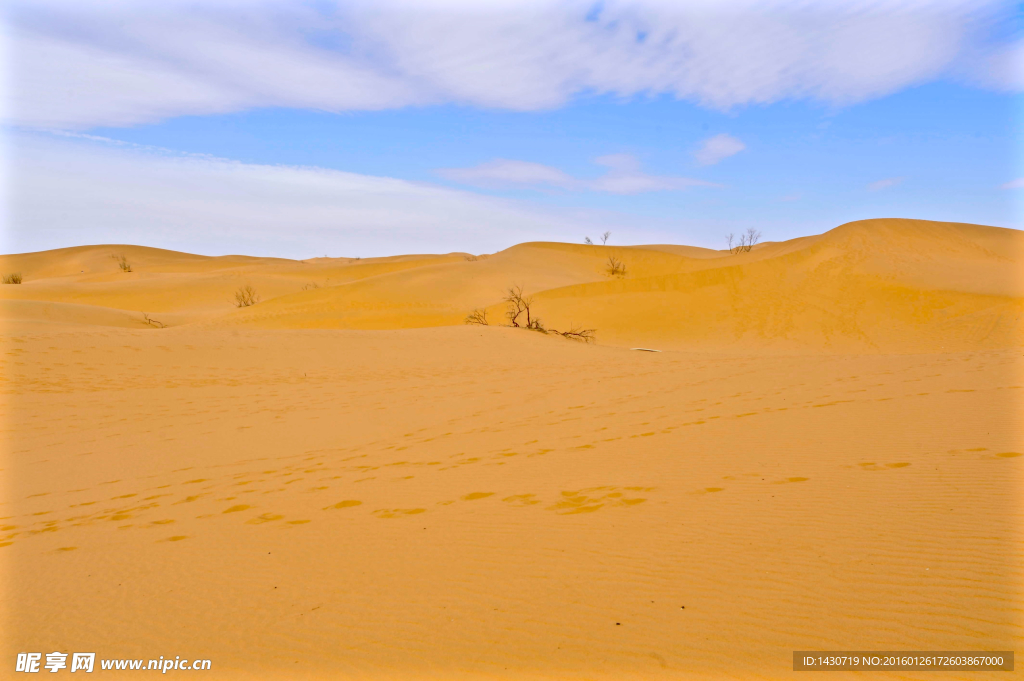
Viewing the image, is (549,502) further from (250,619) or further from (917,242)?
(917,242)

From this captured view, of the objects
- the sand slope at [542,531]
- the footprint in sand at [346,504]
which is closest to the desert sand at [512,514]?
the sand slope at [542,531]

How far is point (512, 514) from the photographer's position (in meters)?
4.54

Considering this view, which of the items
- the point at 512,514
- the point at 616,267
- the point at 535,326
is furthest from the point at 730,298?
the point at 616,267

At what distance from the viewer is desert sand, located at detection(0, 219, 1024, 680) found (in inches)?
113

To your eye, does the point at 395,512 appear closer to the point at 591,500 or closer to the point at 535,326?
the point at 591,500

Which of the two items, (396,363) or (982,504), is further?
(396,363)

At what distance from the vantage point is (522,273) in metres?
46.9

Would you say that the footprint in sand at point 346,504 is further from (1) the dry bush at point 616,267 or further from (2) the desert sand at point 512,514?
(1) the dry bush at point 616,267

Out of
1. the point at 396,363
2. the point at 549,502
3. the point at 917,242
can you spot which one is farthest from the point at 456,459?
the point at 917,242

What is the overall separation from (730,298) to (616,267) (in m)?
26.1

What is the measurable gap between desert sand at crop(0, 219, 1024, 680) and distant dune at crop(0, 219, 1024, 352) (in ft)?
39.2

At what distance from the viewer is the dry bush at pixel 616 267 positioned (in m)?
50.8

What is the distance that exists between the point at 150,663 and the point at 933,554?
13.3 feet

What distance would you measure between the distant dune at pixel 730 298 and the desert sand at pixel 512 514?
39.2 feet
